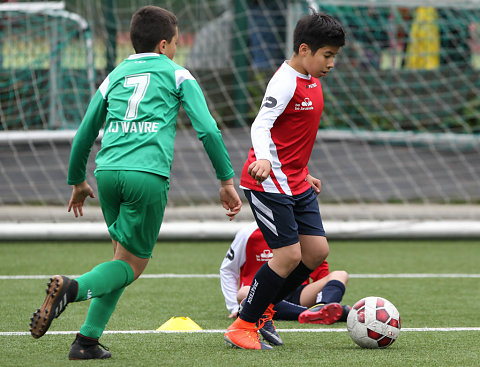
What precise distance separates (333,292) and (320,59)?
1.55 metres

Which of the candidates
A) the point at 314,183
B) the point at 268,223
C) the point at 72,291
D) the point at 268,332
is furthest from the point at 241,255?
the point at 72,291

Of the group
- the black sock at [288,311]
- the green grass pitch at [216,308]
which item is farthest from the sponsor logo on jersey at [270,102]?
the black sock at [288,311]

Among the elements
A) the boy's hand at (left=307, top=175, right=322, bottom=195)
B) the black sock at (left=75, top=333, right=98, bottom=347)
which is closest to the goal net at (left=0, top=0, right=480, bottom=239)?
the boy's hand at (left=307, top=175, right=322, bottom=195)

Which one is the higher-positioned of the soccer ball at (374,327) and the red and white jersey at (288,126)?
the red and white jersey at (288,126)

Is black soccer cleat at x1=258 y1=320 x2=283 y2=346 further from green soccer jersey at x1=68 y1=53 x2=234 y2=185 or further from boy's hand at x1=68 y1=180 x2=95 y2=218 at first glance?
boy's hand at x1=68 y1=180 x2=95 y2=218

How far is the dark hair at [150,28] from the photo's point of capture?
12.3 ft

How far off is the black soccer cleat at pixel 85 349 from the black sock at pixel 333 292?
170cm

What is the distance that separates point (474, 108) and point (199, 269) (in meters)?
8.40

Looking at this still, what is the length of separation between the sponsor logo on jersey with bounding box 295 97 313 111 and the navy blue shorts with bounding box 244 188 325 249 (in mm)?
406

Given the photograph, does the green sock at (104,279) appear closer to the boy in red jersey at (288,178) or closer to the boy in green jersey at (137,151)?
the boy in green jersey at (137,151)

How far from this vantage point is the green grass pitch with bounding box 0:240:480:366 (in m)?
3.83

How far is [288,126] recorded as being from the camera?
4.12 metres

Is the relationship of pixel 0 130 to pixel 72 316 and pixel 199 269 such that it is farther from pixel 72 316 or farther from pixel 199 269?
pixel 72 316

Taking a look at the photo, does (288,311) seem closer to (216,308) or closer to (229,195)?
(216,308)
